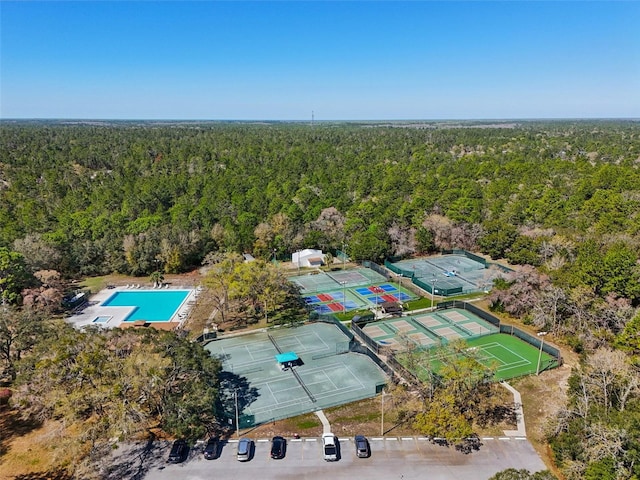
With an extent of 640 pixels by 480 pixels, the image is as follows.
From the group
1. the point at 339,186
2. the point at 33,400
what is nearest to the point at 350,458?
the point at 33,400

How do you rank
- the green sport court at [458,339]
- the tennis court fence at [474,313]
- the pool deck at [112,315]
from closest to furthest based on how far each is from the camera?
the tennis court fence at [474,313] → the green sport court at [458,339] → the pool deck at [112,315]

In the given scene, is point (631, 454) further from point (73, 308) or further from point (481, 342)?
point (73, 308)

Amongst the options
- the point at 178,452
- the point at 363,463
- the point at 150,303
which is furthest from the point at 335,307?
the point at 178,452

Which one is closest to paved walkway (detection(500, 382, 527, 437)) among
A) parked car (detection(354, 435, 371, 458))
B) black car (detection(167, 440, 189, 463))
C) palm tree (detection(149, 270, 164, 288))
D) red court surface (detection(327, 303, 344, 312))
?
parked car (detection(354, 435, 371, 458))

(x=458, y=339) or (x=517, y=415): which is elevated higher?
(x=458, y=339)

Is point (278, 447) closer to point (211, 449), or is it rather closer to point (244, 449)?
point (244, 449)

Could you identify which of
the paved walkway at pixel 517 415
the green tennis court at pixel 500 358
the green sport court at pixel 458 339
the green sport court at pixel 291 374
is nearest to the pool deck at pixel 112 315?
the green sport court at pixel 291 374

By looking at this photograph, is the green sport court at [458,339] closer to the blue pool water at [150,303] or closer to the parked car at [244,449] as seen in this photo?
the parked car at [244,449]
